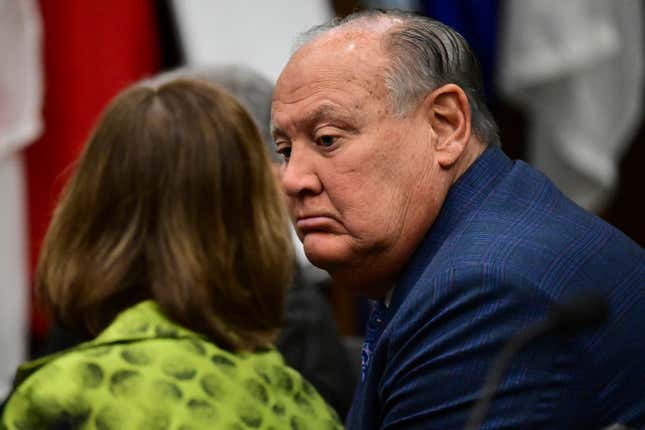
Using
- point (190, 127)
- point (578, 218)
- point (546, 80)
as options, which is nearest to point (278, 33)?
point (546, 80)

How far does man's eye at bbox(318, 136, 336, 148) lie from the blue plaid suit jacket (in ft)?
0.64

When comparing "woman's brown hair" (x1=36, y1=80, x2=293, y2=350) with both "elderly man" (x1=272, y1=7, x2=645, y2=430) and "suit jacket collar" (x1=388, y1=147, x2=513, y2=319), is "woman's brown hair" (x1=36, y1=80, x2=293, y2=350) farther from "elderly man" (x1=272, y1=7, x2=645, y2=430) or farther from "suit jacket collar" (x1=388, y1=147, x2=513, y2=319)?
"suit jacket collar" (x1=388, y1=147, x2=513, y2=319)

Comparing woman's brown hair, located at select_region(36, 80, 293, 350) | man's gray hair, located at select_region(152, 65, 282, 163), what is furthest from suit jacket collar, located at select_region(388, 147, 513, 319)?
man's gray hair, located at select_region(152, 65, 282, 163)

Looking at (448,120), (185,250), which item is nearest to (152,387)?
(185,250)

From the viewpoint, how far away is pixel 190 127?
8.13ft

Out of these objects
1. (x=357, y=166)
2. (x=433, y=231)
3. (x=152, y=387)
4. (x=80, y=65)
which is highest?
(x=357, y=166)

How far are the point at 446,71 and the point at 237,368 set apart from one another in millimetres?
697

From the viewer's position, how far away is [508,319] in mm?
1756

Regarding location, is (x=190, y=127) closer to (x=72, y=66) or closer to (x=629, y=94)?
(x=72, y=66)

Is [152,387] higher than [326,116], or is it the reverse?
[326,116]

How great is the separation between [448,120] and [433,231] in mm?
169

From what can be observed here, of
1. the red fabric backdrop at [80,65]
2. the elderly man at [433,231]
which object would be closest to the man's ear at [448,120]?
the elderly man at [433,231]

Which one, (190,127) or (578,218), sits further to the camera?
(190,127)

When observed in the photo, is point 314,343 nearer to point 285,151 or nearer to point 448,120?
point 285,151
